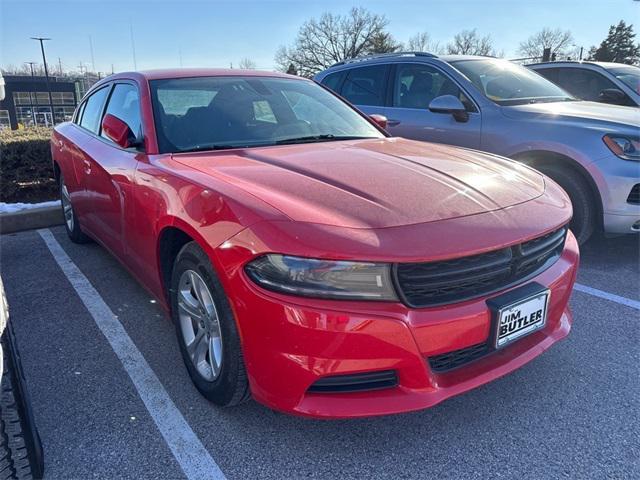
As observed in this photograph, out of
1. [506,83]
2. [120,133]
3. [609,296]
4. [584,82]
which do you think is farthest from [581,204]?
[584,82]

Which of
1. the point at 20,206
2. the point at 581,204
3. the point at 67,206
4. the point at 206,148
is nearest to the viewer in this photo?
the point at 206,148

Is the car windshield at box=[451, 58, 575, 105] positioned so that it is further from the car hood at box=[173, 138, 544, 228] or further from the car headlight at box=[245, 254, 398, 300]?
the car headlight at box=[245, 254, 398, 300]

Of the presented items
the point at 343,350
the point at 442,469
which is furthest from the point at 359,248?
the point at 442,469

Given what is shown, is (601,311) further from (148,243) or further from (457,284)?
(148,243)

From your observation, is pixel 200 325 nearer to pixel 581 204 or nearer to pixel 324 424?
pixel 324 424

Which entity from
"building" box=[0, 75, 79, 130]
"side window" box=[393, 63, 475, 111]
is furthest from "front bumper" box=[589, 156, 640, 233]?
"building" box=[0, 75, 79, 130]

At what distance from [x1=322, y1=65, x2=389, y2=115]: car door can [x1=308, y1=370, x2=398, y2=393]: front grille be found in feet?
13.6

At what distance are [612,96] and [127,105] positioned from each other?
242 inches

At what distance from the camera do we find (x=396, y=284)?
5.67 ft

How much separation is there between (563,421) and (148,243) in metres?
2.20

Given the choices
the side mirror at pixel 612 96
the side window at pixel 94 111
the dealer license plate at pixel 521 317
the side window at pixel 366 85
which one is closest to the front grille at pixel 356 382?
the dealer license plate at pixel 521 317

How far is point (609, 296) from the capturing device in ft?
11.3

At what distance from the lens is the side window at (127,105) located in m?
2.98

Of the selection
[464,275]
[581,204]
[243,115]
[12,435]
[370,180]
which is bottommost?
[12,435]
